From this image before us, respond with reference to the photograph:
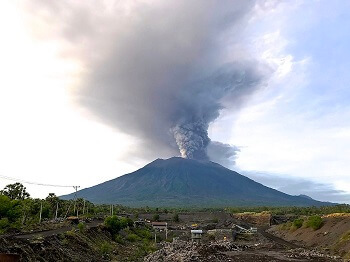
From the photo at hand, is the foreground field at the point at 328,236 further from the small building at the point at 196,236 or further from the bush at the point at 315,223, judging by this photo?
the small building at the point at 196,236

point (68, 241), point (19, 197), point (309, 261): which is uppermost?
point (19, 197)

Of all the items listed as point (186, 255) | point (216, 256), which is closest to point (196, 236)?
point (216, 256)

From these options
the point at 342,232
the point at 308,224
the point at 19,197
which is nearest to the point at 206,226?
the point at 308,224

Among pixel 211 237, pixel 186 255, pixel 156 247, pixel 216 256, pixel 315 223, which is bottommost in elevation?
pixel 216 256

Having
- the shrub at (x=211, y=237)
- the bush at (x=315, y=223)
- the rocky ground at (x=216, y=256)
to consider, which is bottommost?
the rocky ground at (x=216, y=256)

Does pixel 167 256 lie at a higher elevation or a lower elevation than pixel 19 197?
lower

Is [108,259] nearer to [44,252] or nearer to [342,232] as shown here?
[44,252]

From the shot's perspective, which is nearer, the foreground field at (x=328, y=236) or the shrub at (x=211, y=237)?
the foreground field at (x=328, y=236)

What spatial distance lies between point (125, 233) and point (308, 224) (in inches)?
A: 1848

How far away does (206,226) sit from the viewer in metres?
125

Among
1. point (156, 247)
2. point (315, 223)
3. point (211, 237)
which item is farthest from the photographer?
point (211, 237)

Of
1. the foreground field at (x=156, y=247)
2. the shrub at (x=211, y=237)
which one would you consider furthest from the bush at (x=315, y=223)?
the shrub at (x=211, y=237)

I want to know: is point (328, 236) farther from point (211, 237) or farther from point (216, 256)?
point (216, 256)

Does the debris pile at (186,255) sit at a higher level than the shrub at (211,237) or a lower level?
lower
